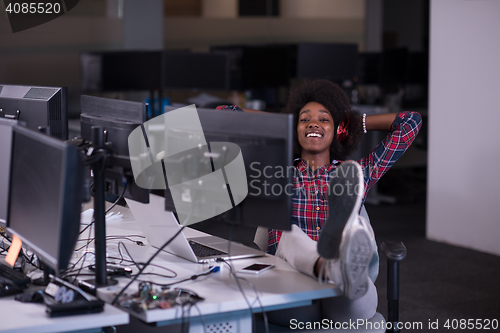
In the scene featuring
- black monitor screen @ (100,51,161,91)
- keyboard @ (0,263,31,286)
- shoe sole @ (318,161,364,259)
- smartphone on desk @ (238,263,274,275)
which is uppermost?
black monitor screen @ (100,51,161,91)

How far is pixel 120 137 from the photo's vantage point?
165 cm

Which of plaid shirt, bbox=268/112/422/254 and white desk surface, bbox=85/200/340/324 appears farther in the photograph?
plaid shirt, bbox=268/112/422/254

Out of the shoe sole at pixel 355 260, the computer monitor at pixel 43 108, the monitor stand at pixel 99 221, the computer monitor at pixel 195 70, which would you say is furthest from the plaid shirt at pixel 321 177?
the computer monitor at pixel 195 70

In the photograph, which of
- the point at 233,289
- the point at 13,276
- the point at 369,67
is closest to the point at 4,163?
the point at 13,276

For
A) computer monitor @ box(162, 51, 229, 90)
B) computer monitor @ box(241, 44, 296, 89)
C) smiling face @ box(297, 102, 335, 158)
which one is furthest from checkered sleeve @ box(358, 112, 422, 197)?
computer monitor @ box(241, 44, 296, 89)

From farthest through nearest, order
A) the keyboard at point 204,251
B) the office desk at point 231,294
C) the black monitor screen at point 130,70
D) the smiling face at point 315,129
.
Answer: the black monitor screen at point 130,70
the smiling face at point 315,129
the keyboard at point 204,251
the office desk at point 231,294

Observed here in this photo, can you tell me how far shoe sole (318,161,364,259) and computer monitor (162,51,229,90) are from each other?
3.73 meters

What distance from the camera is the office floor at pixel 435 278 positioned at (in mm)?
2895

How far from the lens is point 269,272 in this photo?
5.56ft

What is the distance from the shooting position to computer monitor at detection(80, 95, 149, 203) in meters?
1.63

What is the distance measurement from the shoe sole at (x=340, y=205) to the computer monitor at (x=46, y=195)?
0.65m

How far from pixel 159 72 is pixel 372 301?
12.4ft

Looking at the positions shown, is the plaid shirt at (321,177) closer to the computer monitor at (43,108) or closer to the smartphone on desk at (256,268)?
the smartphone on desk at (256,268)

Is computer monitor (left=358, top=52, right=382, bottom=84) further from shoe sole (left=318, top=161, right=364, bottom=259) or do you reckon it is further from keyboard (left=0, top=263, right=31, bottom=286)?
keyboard (left=0, top=263, right=31, bottom=286)
